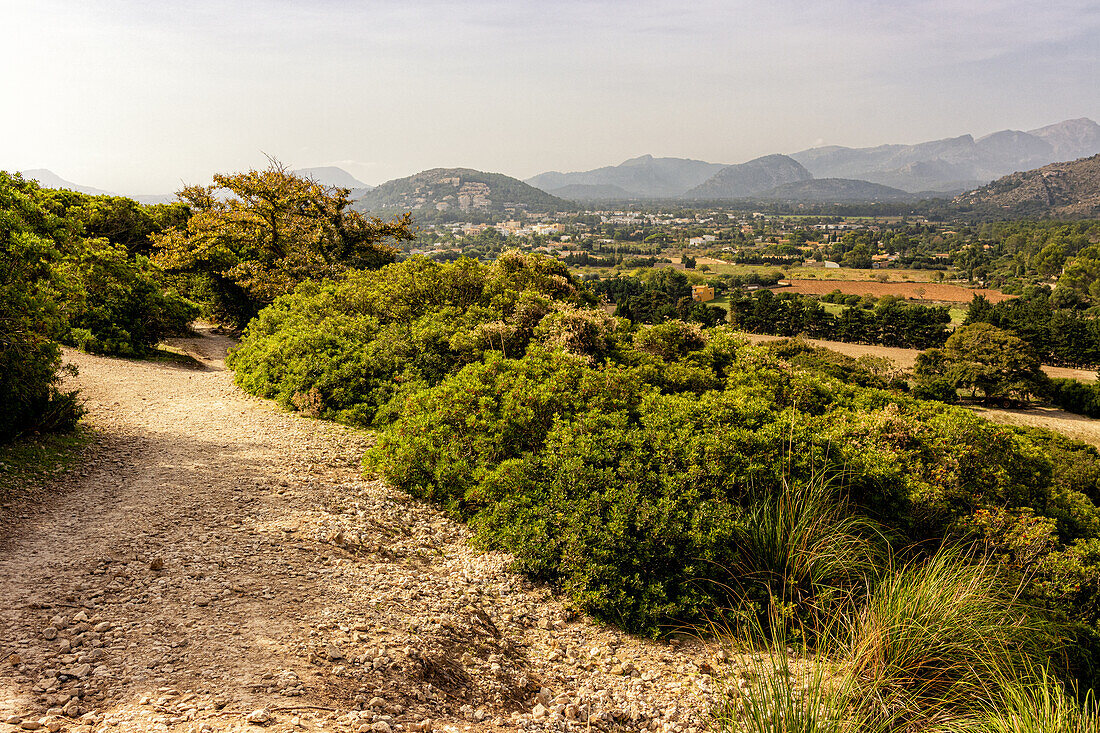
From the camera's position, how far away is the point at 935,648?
3.83 m

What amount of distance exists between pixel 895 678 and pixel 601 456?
10.5 ft

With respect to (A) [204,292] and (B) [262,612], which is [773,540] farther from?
(A) [204,292]

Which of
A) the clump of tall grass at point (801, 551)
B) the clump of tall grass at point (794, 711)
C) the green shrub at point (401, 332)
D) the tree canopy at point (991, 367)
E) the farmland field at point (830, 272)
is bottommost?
the tree canopy at point (991, 367)

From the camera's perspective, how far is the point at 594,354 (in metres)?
10.1

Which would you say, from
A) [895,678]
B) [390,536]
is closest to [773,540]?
[895,678]

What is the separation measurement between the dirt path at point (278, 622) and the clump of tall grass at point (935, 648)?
1.28 m

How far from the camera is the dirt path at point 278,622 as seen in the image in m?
3.11

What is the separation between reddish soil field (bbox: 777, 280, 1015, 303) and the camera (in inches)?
3516

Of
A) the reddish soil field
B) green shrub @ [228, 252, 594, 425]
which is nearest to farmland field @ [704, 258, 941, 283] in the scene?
the reddish soil field

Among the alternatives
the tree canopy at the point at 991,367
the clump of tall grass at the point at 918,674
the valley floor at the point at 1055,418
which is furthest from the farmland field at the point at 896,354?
the clump of tall grass at the point at 918,674

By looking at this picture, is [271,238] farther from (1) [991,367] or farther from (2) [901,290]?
(2) [901,290]

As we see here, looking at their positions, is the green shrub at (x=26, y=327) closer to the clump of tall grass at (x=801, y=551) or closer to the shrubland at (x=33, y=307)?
the shrubland at (x=33, y=307)

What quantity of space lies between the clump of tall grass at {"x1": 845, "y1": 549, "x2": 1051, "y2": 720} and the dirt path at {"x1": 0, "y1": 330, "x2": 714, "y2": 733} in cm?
128

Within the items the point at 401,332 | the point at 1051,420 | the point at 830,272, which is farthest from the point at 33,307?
the point at 830,272
